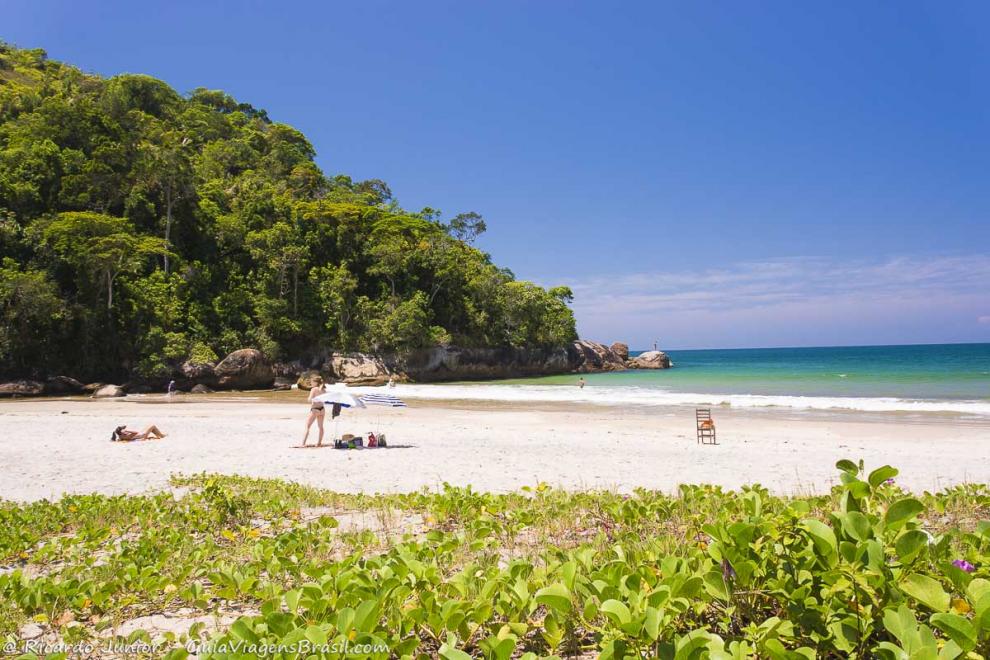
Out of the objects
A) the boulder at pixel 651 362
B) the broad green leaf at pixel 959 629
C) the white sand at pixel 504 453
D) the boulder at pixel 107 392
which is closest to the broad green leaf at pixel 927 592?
the broad green leaf at pixel 959 629

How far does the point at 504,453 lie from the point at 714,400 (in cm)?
1934

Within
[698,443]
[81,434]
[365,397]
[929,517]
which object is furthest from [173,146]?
[929,517]

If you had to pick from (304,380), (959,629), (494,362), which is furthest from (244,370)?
(959,629)

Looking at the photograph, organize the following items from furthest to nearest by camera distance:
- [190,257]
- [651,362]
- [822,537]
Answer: [651,362]
[190,257]
[822,537]

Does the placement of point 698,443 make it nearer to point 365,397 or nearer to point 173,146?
point 365,397

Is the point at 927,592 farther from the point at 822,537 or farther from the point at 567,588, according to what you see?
the point at 567,588

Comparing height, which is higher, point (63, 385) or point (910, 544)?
point (910, 544)

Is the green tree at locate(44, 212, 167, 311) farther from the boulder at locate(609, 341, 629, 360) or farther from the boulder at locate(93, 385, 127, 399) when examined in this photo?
the boulder at locate(609, 341, 629, 360)

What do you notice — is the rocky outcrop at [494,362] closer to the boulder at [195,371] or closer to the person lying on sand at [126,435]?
the boulder at [195,371]

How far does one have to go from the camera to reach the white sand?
8.17 m

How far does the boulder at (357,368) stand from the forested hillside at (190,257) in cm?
118

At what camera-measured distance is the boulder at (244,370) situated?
3884 centimetres

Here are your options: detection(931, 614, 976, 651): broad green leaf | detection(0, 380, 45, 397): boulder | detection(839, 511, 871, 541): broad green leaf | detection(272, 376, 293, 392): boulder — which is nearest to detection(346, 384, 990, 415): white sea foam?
detection(272, 376, 293, 392): boulder

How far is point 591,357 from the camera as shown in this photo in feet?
234
